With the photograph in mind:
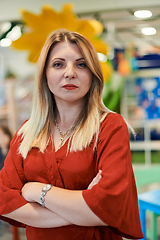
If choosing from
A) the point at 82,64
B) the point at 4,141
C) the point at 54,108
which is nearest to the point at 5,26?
the point at 4,141

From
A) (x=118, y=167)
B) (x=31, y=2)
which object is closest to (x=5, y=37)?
(x=31, y=2)

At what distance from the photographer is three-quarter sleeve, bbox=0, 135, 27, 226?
104 cm

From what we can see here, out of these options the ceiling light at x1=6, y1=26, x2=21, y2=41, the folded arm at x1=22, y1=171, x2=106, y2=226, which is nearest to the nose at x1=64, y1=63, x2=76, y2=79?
the folded arm at x1=22, y1=171, x2=106, y2=226

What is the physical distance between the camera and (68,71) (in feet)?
3.42

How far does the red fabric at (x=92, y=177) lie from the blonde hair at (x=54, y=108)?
0.14ft

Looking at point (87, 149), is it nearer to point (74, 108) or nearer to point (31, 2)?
point (74, 108)

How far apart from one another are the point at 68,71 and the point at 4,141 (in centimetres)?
224

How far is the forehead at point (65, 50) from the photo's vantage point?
1.08 meters

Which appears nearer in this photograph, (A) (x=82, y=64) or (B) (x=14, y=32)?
(A) (x=82, y=64)

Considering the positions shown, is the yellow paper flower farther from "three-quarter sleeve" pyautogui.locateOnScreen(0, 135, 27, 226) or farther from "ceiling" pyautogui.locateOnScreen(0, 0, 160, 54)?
"three-quarter sleeve" pyautogui.locateOnScreen(0, 135, 27, 226)

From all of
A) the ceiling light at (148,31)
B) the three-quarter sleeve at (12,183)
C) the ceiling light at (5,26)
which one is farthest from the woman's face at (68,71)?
the ceiling light at (148,31)

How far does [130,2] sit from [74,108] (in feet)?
8.55

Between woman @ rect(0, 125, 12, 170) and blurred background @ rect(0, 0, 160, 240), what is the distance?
0.34 feet

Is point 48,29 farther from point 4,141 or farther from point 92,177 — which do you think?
point 92,177
